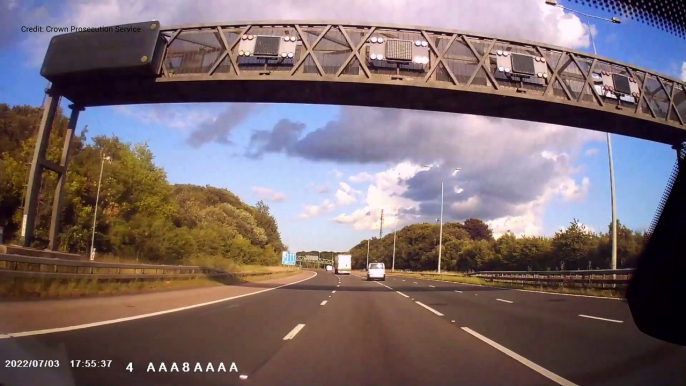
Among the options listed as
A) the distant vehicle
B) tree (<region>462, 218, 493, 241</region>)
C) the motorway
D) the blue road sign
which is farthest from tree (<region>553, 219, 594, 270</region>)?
tree (<region>462, 218, 493, 241</region>)

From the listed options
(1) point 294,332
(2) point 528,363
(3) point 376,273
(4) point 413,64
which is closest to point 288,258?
(3) point 376,273

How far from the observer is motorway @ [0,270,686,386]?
620 centimetres

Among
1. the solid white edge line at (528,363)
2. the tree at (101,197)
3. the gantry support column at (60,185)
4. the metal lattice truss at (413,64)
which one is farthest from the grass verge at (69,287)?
the tree at (101,197)

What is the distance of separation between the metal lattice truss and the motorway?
34.9ft

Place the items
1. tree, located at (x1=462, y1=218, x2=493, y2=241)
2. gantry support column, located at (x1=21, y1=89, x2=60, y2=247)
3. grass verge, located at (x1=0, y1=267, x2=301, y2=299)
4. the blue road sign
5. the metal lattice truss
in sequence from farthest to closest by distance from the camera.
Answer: tree, located at (x1=462, y1=218, x2=493, y2=241)
the blue road sign
the metal lattice truss
gantry support column, located at (x1=21, y1=89, x2=60, y2=247)
grass verge, located at (x1=0, y1=267, x2=301, y2=299)

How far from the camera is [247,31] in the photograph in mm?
21438

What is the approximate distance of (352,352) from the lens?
8398 mm

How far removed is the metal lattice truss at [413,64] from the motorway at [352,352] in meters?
10.7

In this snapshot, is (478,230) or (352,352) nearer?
(352,352)

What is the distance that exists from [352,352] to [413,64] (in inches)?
584

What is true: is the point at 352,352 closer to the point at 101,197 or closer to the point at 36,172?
the point at 36,172

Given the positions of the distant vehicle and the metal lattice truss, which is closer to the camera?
the metal lattice truss

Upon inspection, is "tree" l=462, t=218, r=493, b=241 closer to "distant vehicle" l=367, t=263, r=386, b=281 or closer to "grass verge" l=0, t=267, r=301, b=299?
"distant vehicle" l=367, t=263, r=386, b=281

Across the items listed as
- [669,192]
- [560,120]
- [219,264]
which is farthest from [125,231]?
[669,192]
